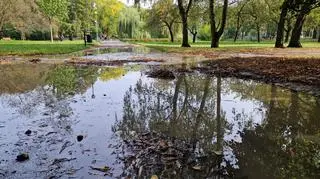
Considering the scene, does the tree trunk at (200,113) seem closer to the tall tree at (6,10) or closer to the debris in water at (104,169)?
the debris in water at (104,169)

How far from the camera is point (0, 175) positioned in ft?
12.2

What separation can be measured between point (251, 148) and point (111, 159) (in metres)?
1.86

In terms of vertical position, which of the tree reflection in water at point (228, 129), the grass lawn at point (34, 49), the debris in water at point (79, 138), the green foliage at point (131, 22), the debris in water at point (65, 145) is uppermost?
the green foliage at point (131, 22)

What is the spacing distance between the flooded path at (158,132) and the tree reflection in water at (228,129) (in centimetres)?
1

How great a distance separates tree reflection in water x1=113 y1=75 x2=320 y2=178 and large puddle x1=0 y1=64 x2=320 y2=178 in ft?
0.04

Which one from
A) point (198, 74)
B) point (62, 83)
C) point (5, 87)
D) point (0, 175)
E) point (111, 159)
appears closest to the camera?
point (0, 175)

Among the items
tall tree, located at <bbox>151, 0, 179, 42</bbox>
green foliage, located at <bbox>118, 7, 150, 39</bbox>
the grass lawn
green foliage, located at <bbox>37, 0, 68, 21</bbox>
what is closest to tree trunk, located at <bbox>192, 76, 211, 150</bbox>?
the grass lawn

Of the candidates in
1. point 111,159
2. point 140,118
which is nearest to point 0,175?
point 111,159

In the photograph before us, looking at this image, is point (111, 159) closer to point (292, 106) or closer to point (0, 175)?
point (0, 175)

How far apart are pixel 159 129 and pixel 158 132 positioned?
18 centimetres

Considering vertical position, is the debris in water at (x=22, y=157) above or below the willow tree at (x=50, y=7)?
below

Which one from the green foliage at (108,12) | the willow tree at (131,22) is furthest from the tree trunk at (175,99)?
the green foliage at (108,12)

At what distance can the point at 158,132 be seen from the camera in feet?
17.5

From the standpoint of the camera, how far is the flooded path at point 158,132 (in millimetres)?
3977
